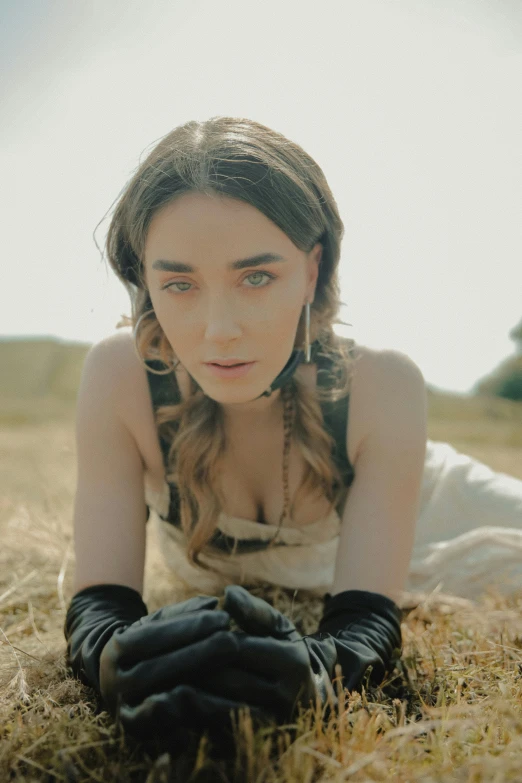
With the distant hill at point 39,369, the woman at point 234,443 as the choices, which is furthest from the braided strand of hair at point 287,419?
the distant hill at point 39,369

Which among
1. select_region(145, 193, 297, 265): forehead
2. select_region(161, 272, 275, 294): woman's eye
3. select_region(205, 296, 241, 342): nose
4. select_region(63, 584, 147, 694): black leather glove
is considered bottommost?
select_region(63, 584, 147, 694): black leather glove

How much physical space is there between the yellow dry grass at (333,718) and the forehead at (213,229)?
45.0 inches

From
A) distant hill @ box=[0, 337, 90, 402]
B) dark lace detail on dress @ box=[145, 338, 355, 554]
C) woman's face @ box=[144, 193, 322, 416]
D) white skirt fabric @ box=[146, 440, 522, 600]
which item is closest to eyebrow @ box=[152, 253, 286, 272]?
woman's face @ box=[144, 193, 322, 416]

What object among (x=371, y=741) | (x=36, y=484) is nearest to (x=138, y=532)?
(x=371, y=741)

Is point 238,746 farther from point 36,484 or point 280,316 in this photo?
point 36,484

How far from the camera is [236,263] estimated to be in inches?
73.7

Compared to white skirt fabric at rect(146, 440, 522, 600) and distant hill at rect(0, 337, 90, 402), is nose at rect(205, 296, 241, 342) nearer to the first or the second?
white skirt fabric at rect(146, 440, 522, 600)

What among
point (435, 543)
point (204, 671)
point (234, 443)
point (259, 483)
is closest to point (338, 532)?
point (259, 483)

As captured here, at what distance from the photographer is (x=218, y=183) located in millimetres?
1885

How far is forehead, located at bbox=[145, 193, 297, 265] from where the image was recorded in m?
1.87

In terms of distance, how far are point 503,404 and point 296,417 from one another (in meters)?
17.1

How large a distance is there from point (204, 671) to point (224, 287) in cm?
103

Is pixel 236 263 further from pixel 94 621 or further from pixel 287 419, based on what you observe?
pixel 94 621

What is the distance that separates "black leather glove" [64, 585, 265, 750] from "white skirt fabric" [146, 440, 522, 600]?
43.8 inches
